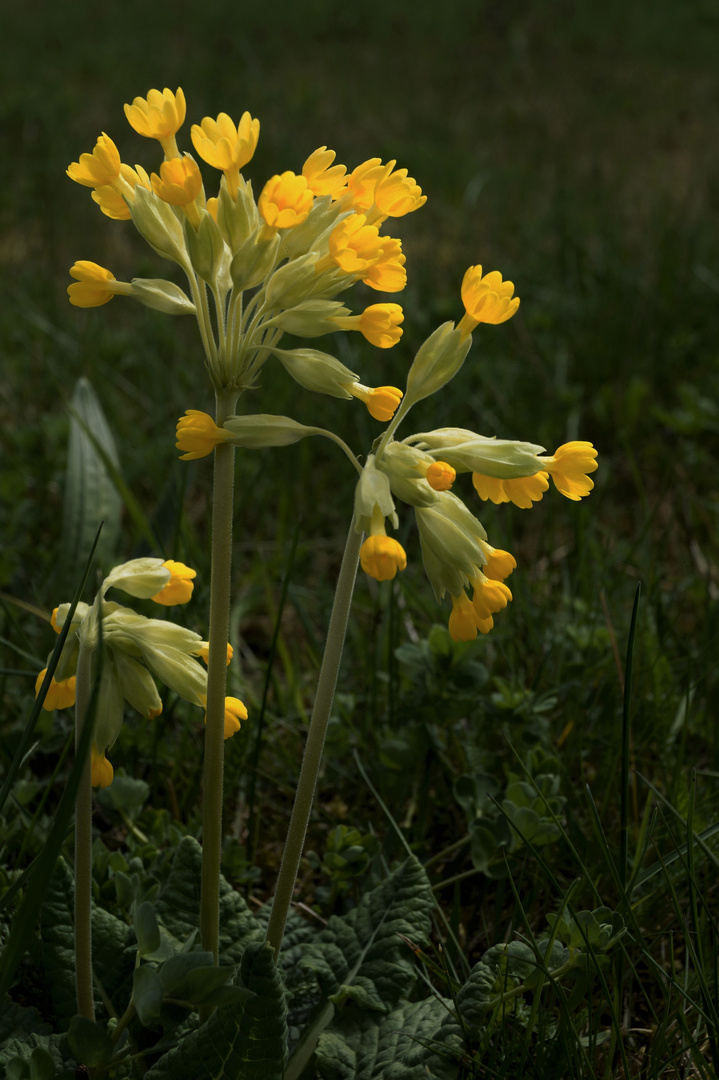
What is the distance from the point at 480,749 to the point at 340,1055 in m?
0.78

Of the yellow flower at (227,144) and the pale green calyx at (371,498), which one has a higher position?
A: the yellow flower at (227,144)

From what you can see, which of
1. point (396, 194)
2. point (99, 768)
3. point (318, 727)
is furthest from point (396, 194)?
point (99, 768)

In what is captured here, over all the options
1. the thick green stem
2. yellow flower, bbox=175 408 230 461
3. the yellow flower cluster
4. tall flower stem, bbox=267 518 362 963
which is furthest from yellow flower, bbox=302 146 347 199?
the thick green stem

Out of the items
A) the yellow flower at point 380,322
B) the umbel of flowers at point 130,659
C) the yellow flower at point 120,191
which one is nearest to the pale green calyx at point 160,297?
the yellow flower at point 120,191

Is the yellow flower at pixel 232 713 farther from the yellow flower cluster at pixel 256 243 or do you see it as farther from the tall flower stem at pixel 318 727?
the yellow flower cluster at pixel 256 243

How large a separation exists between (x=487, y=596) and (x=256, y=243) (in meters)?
0.53

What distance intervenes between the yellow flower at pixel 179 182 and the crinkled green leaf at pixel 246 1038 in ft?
3.04

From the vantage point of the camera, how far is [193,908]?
1.55m

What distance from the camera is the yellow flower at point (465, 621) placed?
1269mm

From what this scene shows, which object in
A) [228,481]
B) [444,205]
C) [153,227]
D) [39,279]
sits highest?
[444,205]

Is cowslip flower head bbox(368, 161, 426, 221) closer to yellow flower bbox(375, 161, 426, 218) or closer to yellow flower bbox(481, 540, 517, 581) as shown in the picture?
yellow flower bbox(375, 161, 426, 218)

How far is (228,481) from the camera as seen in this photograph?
1.25 m

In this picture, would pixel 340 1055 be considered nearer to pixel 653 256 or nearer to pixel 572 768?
pixel 572 768

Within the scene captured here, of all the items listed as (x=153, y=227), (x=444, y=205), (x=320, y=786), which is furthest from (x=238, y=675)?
(x=444, y=205)
